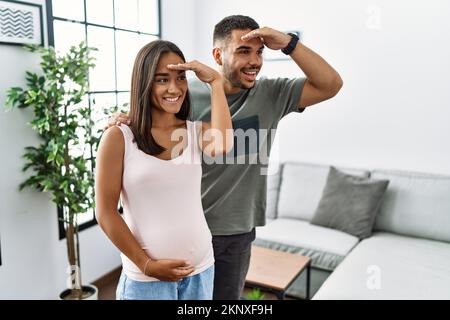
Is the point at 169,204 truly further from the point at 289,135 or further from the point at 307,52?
the point at 289,135

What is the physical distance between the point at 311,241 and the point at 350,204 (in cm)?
36

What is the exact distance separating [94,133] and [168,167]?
146cm

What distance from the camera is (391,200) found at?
104 inches

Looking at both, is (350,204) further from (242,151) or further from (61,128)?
(61,128)

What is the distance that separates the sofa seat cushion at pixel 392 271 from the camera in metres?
1.82

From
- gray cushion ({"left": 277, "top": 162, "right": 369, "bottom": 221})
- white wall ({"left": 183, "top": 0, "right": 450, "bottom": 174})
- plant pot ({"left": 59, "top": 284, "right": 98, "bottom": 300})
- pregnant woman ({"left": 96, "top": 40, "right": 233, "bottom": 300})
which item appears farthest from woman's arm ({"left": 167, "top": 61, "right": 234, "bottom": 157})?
white wall ({"left": 183, "top": 0, "right": 450, "bottom": 174})

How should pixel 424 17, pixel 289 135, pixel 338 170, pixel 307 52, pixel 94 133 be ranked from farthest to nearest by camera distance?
pixel 289 135
pixel 338 170
pixel 424 17
pixel 94 133
pixel 307 52

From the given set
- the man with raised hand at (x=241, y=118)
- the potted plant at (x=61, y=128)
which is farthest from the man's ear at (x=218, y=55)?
the potted plant at (x=61, y=128)

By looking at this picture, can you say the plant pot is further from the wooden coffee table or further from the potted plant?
the wooden coffee table

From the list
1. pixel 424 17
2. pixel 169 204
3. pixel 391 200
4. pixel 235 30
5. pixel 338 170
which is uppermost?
pixel 424 17
